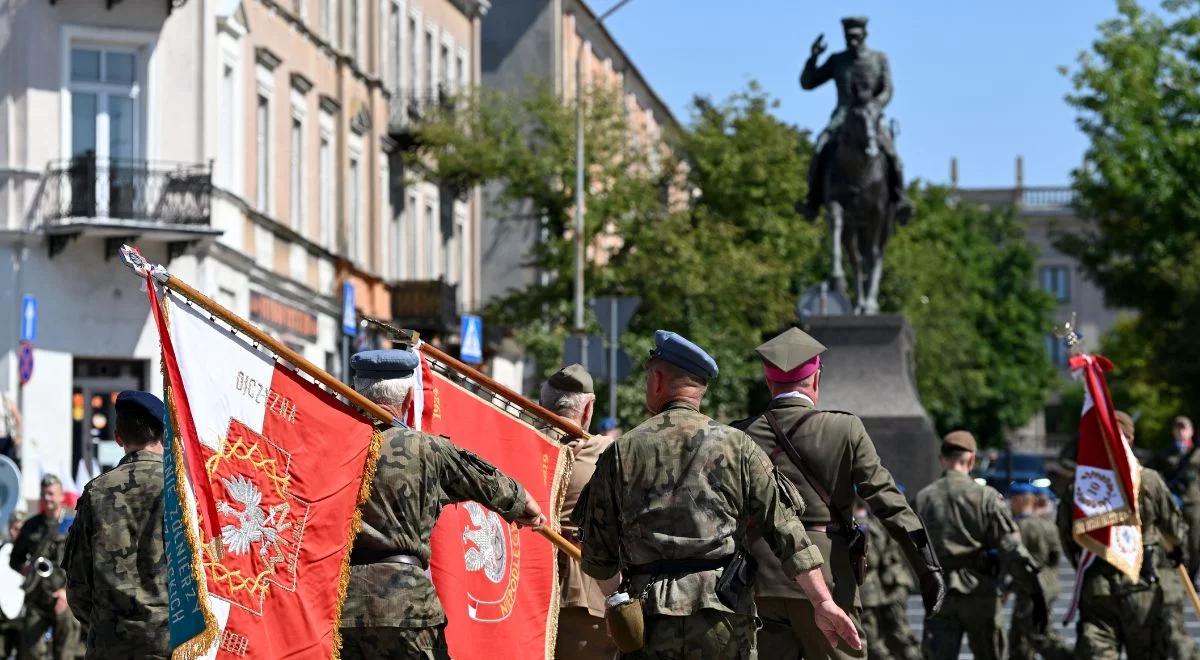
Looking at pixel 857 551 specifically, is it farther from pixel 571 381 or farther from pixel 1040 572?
pixel 1040 572

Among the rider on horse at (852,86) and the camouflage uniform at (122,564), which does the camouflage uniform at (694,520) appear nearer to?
the camouflage uniform at (122,564)

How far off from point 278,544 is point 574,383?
267 cm

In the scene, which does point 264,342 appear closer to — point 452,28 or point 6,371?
point 6,371

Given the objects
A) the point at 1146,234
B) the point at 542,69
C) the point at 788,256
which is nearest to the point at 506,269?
the point at 542,69

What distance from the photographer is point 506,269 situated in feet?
218

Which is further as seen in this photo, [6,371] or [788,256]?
[788,256]

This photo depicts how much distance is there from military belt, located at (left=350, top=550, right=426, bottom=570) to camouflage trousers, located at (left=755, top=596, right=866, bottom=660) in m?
1.73

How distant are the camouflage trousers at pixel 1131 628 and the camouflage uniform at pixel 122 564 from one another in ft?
22.8

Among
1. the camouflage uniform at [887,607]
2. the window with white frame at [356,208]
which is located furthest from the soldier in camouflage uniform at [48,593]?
the window with white frame at [356,208]

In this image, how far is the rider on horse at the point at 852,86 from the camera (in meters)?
23.2

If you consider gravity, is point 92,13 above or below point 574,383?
above

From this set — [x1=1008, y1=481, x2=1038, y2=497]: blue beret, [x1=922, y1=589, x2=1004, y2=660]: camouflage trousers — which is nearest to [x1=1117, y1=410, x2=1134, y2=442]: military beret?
[x1=922, y1=589, x2=1004, y2=660]: camouflage trousers

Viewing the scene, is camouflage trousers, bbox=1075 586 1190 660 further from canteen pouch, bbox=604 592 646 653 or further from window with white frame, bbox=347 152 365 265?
window with white frame, bbox=347 152 365 265

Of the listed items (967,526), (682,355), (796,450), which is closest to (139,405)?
(682,355)
